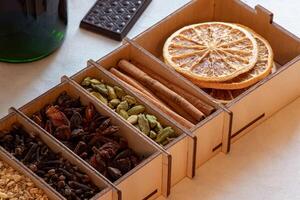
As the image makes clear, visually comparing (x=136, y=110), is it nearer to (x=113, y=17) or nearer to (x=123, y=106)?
(x=123, y=106)

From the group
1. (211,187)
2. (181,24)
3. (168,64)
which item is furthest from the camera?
(181,24)

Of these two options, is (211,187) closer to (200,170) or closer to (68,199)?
(200,170)

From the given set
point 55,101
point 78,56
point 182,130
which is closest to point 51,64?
point 78,56

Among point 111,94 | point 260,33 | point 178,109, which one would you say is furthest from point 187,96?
point 260,33

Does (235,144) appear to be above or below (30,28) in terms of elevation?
below

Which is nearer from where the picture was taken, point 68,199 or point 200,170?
point 68,199

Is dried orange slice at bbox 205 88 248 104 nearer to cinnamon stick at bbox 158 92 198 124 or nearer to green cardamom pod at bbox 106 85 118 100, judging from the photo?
cinnamon stick at bbox 158 92 198 124

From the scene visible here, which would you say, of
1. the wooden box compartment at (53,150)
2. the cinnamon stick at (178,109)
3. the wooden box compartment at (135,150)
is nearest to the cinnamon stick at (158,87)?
the cinnamon stick at (178,109)
